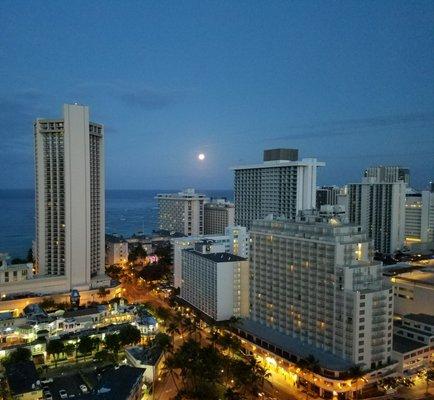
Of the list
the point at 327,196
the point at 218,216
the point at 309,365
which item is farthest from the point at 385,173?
the point at 309,365

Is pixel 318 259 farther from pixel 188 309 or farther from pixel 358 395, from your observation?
pixel 188 309

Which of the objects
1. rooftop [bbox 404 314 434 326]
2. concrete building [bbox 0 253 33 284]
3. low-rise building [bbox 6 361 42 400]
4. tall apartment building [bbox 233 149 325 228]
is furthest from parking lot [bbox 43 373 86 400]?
tall apartment building [bbox 233 149 325 228]

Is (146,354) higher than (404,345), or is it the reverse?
(404,345)

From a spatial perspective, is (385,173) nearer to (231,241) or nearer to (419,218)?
(419,218)

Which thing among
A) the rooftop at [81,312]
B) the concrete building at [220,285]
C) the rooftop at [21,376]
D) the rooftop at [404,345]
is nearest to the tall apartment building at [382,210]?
the concrete building at [220,285]

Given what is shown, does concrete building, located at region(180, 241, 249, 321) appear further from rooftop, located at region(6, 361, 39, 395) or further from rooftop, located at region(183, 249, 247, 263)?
rooftop, located at region(6, 361, 39, 395)

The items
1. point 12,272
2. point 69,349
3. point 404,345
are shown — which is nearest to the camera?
point 404,345

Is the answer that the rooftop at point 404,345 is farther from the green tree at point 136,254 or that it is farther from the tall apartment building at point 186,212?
the tall apartment building at point 186,212
